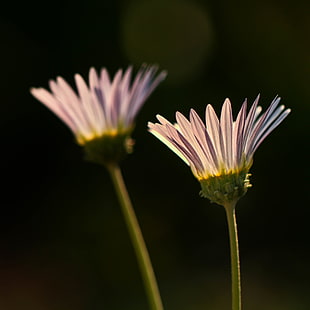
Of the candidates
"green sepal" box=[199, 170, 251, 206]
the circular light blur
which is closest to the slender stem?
"green sepal" box=[199, 170, 251, 206]

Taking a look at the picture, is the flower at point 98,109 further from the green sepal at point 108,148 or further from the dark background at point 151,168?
the dark background at point 151,168

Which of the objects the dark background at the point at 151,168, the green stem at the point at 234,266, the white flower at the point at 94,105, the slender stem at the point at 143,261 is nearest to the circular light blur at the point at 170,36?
the dark background at the point at 151,168

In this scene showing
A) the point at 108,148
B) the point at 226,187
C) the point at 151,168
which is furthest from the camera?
the point at 151,168

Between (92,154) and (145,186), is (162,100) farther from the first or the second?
(92,154)

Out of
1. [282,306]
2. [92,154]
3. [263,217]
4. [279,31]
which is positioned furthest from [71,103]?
[279,31]

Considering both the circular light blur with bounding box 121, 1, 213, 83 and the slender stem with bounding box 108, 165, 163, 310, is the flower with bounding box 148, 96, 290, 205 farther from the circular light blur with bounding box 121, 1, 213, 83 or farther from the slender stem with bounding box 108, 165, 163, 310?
the circular light blur with bounding box 121, 1, 213, 83

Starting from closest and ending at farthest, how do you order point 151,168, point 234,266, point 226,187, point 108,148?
point 234,266, point 226,187, point 108,148, point 151,168

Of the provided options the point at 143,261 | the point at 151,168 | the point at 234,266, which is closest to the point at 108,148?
the point at 143,261

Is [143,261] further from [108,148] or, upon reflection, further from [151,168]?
[151,168]
